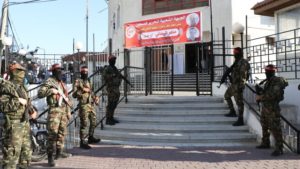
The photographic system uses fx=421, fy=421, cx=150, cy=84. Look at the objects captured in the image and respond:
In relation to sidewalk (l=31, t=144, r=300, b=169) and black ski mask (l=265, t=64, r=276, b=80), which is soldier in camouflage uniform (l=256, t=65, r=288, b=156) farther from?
sidewalk (l=31, t=144, r=300, b=169)

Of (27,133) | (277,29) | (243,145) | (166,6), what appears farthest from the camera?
(166,6)

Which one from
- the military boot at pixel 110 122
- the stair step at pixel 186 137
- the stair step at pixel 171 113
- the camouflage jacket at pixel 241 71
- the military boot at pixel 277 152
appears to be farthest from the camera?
the stair step at pixel 171 113

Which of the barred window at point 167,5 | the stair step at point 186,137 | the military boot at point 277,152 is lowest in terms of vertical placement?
the military boot at point 277,152

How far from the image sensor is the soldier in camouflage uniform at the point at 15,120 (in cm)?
667

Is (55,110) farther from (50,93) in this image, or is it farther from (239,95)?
(239,95)

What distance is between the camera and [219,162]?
27.0 ft

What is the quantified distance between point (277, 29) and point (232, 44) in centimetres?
677

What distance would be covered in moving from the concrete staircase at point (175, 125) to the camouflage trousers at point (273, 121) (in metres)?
1.00

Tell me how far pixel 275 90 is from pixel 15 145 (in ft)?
17.7

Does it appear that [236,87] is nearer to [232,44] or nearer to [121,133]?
[121,133]

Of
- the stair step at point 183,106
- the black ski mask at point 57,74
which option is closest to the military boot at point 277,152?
the stair step at point 183,106

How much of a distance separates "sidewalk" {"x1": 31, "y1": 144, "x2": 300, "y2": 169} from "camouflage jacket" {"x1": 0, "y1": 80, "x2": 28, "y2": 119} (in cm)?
155

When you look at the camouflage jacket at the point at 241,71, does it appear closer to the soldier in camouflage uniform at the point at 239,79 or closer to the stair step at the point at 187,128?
the soldier in camouflage uniform at the point at 239,79

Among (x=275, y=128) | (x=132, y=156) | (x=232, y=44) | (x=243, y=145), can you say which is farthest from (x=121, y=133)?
(x=232, y=44)
